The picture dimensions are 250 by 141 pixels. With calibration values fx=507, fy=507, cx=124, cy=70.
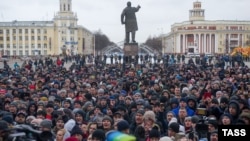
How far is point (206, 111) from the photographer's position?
Answer: 9758mm

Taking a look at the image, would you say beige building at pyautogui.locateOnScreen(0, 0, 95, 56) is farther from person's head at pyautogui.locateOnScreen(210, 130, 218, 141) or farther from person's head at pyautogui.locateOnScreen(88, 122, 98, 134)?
person's head at pyautogui.locateOnScreen(210, 130, 218, 141)

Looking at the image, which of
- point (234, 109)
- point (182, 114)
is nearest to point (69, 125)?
point (182, 114)

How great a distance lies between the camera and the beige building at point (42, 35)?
370 feet

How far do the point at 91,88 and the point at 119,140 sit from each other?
8831 millimetres

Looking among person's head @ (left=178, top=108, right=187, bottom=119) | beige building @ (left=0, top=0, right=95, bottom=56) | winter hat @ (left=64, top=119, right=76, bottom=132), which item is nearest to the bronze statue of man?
person's head @ (left=178, top=108, right=187, bottom=119)

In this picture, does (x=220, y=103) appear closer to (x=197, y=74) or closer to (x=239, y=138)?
(x=239, y=138)

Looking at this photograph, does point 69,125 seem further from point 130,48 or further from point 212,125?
point 130,48

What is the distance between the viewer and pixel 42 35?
11419 centimetres

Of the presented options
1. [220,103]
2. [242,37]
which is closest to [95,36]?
[242,37]

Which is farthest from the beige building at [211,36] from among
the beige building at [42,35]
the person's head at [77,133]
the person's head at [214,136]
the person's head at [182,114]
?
the person's head at [214,136]

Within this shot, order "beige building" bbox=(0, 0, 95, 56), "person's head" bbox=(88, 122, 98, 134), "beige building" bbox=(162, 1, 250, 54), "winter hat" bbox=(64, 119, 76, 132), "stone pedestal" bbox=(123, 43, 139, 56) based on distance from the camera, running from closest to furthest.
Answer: "person's head" bbox=(88, 122, 98, 134) < "winter hat" bbox=(64, 119, 76, 132) < "stone pedestal" bbox=(123, 43, 139, 56) < "beige building" bbox=(162, 1, 250, 54) < "beige building" bbox=(0, 0, 95, 56)

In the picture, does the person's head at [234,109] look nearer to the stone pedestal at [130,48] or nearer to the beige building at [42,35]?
the stone pedestal at [130,48]

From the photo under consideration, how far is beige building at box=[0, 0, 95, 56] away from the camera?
11288 cm

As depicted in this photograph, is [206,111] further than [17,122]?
Yes
